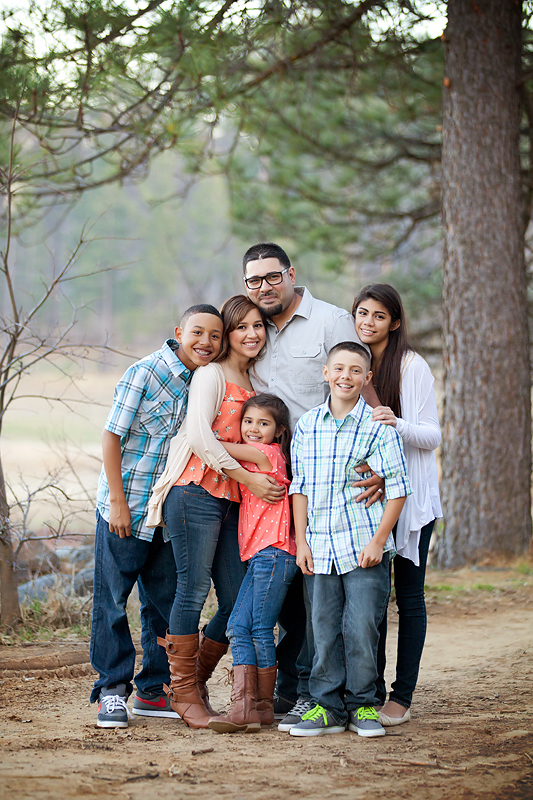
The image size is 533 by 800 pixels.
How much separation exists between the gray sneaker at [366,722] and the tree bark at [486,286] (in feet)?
13.3

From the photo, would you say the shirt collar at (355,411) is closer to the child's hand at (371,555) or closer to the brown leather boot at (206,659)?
the child's hand at (371,555)

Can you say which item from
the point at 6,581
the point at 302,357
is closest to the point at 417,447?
the point at 302,357

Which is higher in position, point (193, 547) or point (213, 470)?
point (213, 470)

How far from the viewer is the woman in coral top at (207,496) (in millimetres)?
3164

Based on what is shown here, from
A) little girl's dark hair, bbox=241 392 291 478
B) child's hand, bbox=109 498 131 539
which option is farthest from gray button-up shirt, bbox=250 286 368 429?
child's hand, bbox=109 498 131 539

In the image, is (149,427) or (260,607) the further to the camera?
(149,427)

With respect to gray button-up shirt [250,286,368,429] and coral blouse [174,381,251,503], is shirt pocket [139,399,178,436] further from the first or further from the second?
gray button-up shirt [250,286,368,429]

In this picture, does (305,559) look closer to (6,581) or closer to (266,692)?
(266,692)

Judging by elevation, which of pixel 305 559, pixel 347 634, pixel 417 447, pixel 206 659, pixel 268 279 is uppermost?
pixel 268 279

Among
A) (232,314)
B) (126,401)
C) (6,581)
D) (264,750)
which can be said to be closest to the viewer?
(264,750)

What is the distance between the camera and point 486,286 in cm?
683

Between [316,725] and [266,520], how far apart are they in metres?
0.85

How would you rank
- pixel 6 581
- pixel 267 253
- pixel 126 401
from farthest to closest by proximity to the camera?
pixel 6 581 → pixel 267 253 → pixel 126 401

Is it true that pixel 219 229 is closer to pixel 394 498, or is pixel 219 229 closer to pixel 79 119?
pixel 79 119
